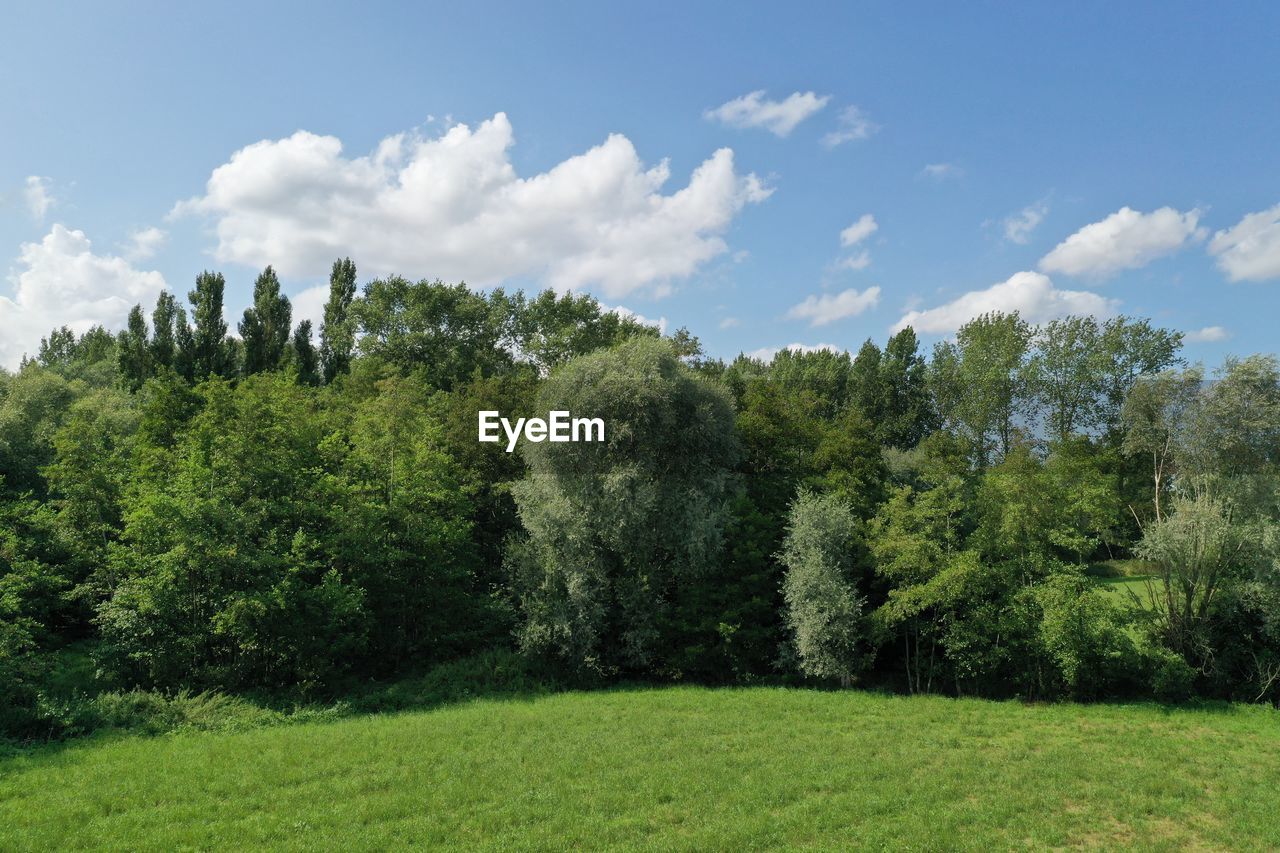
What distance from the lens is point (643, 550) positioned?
28.5 meters

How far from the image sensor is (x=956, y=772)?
1642 cm

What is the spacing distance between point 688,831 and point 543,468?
61.0ft

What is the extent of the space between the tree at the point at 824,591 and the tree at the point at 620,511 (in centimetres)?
332

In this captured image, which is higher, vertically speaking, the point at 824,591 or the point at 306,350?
the point at 306,350

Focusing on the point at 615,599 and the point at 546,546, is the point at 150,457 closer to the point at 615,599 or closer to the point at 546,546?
the point at 546,546

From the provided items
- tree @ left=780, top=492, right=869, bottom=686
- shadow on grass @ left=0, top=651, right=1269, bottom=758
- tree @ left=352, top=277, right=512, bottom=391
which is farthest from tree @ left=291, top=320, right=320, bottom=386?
tree @ left=780, top=492, right=869, bottom=686

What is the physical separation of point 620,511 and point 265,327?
43554 millimetres

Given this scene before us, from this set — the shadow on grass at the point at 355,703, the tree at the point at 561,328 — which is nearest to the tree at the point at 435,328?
the tree at the point at 561,328

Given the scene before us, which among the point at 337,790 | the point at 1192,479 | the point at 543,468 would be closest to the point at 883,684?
the point at 1192,479

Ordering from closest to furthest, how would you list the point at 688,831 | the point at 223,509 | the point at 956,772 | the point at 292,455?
1. the point at 688,831
2. the point at 956,772
3. the point at 223,509
4. the point at 292,455

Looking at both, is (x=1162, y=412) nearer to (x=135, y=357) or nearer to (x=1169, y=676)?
(x=1169, y=676)

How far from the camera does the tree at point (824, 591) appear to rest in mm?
26000

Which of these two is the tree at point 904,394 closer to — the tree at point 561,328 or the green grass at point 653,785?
the tree at point 561,328

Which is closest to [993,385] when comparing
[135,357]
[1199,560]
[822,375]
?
[822,375]
